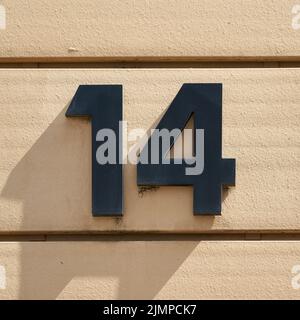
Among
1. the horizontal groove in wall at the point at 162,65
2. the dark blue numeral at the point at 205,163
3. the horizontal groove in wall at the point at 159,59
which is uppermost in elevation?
the horizontal groove in wall at the point at 159,59

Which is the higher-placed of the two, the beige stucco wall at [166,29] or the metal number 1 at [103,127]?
the beige stucco wall at [166,29]

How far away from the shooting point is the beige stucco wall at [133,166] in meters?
3.11

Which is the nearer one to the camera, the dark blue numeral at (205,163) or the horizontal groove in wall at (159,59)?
the dark blue numeral at (205,163)

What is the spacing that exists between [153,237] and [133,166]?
0.39 meters

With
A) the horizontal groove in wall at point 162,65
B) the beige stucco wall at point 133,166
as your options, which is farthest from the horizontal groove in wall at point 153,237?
the horizontal groove in wall at point 162,65

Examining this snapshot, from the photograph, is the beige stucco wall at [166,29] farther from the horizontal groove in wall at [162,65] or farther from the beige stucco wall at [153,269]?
the beige stucco wall at [153,269]

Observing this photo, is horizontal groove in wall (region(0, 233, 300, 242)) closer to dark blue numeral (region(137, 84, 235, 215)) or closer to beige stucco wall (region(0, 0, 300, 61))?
dark blue numeral (region(137, 84, 235, 215))

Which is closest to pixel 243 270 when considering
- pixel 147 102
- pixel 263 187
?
pixel 263 187

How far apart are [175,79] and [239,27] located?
0.43 meters

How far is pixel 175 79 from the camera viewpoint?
3.12 metres

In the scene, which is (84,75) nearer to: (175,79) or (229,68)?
(175,79)

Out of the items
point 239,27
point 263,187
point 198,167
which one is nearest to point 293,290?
point 263,187

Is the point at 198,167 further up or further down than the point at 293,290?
further up
